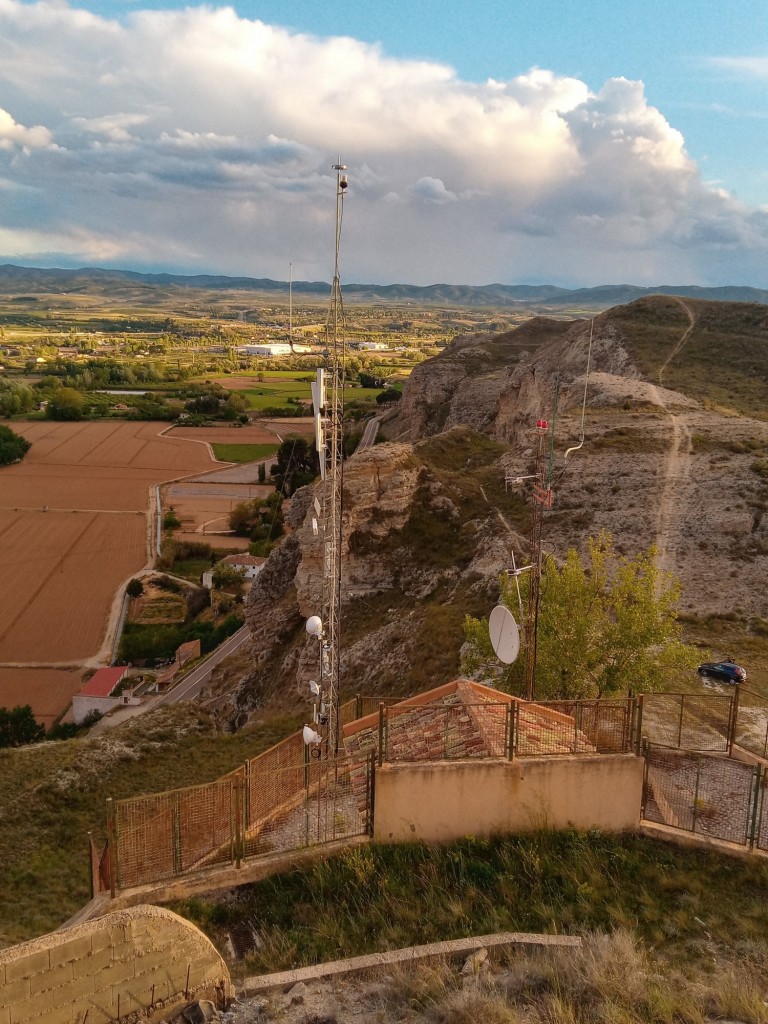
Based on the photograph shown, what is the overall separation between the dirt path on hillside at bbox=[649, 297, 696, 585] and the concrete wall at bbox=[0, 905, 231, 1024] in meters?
25.0

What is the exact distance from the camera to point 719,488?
40.0 meters

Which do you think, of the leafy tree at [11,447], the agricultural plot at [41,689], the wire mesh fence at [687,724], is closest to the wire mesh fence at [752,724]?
the wire mesh fence at [687,724]

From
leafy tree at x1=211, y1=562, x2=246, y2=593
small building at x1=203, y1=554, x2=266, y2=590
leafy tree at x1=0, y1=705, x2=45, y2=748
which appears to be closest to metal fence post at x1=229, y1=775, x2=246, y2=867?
leafy tree at x1=0, y1=705, x2=45, y2=748

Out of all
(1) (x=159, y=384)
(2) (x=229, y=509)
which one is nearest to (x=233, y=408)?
(1) (x=159, y=384)

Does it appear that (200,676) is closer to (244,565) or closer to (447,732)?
(244,565)

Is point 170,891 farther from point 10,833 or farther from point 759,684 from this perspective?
point 759,684

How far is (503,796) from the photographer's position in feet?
39.8

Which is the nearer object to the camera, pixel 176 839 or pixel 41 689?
pixel 176 839

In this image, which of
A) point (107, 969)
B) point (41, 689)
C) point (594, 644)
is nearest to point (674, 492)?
point (594, 644)

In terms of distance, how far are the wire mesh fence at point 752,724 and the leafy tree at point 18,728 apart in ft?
107

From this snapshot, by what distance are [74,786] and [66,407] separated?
138631 mm

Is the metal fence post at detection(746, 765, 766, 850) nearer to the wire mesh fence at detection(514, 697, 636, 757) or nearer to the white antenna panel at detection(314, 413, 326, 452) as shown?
the wire mesh fence at detection(514, 697, 636, 757)

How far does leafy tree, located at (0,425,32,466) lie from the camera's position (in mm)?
111875

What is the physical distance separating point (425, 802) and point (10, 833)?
13553 millimetres
